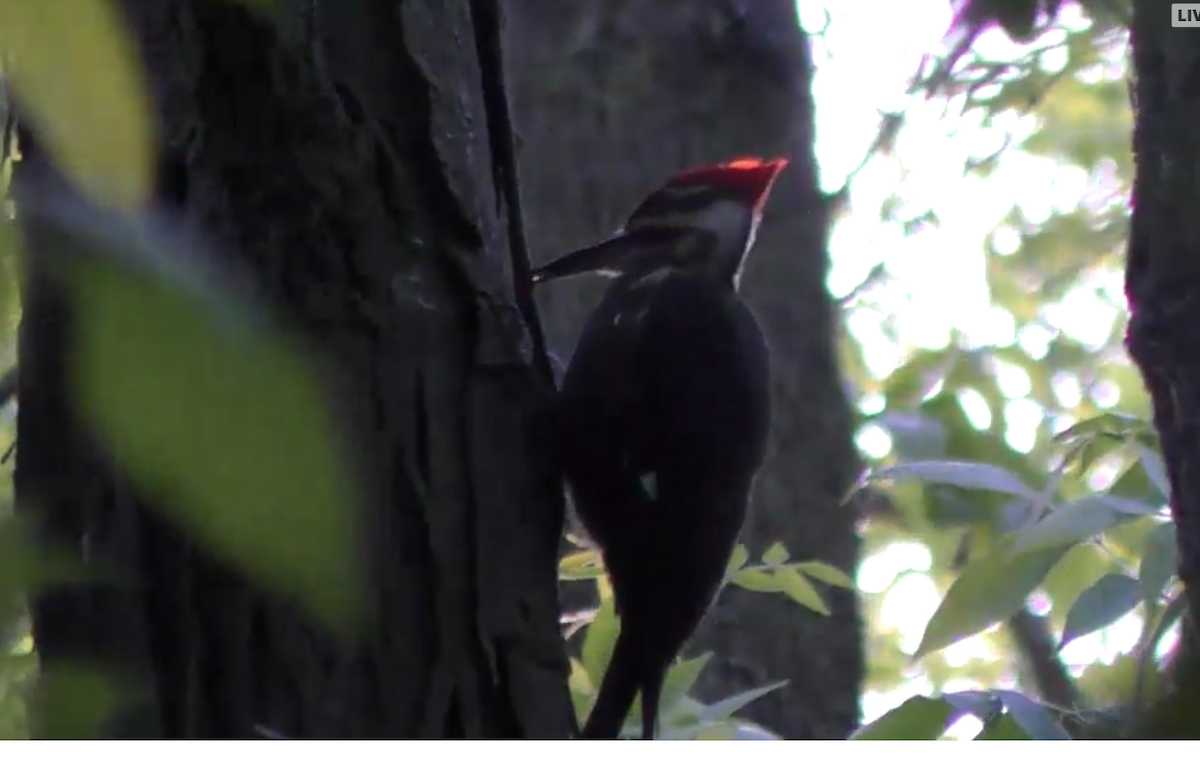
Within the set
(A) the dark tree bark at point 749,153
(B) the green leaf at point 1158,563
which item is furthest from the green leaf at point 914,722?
(A) the dark tree bark at point 749,153

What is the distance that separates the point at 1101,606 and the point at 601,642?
23 cm

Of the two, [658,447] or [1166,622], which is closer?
[1166,622]

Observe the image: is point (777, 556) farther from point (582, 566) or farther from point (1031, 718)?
point (1031, 718)

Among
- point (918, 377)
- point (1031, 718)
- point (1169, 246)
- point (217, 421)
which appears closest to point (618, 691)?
point (1031, 718)

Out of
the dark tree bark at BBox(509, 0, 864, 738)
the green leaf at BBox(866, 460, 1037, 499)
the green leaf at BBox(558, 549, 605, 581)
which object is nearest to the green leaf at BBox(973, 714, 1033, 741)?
the green leaf at BBox(866, 460, 1037, 499)

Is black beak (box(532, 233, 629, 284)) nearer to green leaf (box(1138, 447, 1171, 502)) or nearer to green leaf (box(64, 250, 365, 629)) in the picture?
green leaf (box(1138, 447, 1171, 502))

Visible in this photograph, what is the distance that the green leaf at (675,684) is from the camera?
673 millimetres

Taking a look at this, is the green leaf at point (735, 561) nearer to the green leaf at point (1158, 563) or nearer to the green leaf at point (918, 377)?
the green leaf at point (1158, 563)

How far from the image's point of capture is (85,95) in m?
0.17

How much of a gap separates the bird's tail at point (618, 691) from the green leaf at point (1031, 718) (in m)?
0.16

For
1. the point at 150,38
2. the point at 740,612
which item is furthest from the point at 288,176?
the point at 740,612

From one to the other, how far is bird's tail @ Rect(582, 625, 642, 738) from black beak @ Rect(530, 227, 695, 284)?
20 centimetres

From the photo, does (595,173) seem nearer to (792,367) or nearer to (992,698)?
(792,367)

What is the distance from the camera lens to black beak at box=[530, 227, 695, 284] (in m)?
0.71
